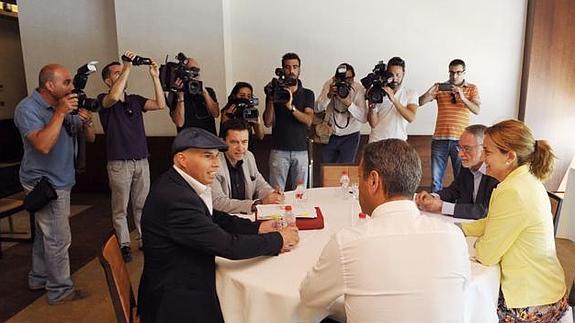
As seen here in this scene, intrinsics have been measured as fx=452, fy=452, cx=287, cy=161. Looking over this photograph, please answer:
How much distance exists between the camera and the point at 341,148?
4055mm

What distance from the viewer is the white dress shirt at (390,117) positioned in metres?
3.86

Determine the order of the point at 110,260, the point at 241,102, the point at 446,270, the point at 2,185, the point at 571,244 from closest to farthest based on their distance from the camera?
the point at 446,270 < the point at 110,260 < the point at 571,244 < the point at 241,102 < the point at 2,185

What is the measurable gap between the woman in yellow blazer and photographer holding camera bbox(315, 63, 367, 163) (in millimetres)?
2191

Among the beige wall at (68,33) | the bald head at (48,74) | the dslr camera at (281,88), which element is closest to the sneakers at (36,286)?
the bald head at (48,74)

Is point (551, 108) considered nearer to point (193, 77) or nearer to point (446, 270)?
point (193, 77)

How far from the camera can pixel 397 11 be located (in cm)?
460

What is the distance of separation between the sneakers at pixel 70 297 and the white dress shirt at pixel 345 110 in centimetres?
235

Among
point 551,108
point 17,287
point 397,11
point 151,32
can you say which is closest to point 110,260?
point 17,287

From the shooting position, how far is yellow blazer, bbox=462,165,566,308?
5.21ft

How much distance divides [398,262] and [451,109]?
324 centimetres

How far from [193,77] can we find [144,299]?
229cm

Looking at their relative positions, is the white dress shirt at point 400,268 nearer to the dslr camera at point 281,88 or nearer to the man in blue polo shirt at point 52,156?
the man in blue polo shirt at point 52,156

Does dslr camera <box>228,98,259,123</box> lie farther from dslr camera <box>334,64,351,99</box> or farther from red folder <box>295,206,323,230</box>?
red folder <box>295,206,323,230</box>

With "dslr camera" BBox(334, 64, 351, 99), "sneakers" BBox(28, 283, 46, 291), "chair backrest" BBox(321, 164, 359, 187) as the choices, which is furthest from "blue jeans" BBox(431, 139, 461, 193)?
"sneakers" BBox(28, 283, 46, 291)
